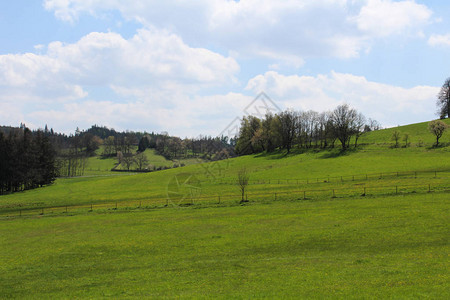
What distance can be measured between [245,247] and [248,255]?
1956 millimetres

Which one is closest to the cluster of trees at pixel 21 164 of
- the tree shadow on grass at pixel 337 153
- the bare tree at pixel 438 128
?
the tree shadow on grass at pixel 337 153

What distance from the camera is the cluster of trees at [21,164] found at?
96875 mm

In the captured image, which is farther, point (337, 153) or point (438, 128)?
point (337, 153)

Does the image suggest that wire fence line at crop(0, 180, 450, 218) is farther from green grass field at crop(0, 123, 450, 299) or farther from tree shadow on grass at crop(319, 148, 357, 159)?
tree shadow on grass at crop(319, 148, 357, 159)

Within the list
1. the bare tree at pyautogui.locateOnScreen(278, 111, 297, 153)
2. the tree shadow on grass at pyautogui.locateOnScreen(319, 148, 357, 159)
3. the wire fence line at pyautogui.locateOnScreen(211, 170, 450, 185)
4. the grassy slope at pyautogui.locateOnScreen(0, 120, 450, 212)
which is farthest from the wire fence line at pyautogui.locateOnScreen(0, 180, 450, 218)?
the bare tree at pyautogui.locateOnScreen(278, 111, 297, 153)

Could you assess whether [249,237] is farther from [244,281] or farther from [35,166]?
[35,166]

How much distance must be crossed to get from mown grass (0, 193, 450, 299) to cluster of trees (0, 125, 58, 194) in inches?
2728

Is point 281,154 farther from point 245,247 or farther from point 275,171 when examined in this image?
point 245,247

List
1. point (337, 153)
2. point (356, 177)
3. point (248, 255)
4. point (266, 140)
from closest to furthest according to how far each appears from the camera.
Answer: point (248, 255) < point (356, 177) < point (337, 153) < point (266, 140)

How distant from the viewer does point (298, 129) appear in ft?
400

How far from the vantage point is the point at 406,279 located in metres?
15.8

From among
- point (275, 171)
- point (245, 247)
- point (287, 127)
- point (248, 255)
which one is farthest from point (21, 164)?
point (248, 255)

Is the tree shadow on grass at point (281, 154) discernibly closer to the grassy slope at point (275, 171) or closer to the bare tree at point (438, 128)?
the grassy slope at point (275, 171)

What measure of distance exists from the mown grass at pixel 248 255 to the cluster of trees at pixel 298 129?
7218cm
